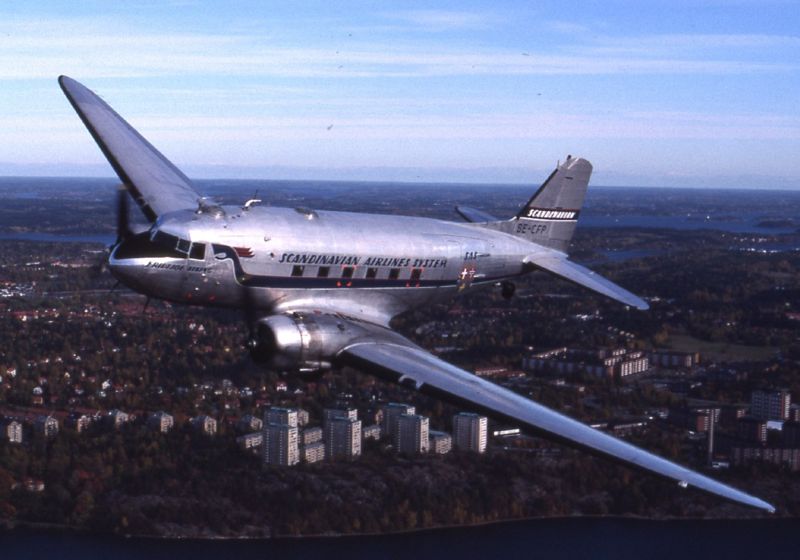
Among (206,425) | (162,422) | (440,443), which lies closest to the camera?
(440,443)

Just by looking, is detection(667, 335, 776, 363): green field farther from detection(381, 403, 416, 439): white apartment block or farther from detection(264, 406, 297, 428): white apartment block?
detection(264, 406, 297, 428): white apartment block

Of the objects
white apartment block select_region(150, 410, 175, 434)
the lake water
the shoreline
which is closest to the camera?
the lake water

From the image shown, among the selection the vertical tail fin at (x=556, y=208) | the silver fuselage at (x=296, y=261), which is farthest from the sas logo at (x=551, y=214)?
the silver fuselage at (x=296, y=261)

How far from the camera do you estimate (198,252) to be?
111 feet

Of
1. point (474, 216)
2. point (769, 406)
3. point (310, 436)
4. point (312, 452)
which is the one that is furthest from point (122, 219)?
point (769, 406)

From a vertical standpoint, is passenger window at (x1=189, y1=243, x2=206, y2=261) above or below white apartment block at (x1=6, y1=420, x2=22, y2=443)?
above

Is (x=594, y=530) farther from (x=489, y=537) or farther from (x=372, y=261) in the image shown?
(x=372, y=261)

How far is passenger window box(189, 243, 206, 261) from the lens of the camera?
33656mm

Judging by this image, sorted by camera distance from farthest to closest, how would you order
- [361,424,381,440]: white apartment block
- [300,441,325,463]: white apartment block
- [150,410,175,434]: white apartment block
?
[150,410,175,434]: white apartment block → [361,424,381,440]: white apartment block → [300,441,325,463]: white apartment block

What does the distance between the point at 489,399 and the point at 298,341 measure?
22.3ft

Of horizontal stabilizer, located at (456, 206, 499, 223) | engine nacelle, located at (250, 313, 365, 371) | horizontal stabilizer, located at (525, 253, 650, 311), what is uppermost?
horizontal stabilizer, located at (456, 206, 499, 223)

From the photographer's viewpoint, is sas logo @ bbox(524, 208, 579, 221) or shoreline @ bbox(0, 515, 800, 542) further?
shoreline @ bbox(0, 515, 800, 542)

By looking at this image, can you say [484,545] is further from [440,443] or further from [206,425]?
[206,425]

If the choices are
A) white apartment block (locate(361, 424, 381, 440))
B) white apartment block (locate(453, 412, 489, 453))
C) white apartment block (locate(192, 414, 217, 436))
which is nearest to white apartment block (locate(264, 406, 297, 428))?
white apartment block (locate(192, 414, 217, 436))
